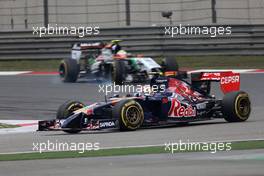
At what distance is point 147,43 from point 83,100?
24.4 ft

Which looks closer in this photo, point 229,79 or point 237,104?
point 237,104

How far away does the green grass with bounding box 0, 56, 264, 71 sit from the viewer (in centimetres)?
2517

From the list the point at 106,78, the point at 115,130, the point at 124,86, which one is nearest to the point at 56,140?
the point at 115,130

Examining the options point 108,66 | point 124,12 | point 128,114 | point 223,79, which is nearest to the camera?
point 128,114

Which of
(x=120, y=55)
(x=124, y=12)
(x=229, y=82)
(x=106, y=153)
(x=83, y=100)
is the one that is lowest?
(x=106, y=153)

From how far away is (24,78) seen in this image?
2436 cm

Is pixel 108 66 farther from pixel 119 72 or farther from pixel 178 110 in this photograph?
pixel 178 110

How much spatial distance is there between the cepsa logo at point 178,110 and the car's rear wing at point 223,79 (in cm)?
95

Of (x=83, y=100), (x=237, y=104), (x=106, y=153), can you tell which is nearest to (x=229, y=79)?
(x=237, y=104)

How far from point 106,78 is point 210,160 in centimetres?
1328

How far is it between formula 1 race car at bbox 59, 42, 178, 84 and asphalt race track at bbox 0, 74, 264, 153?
1.18ft

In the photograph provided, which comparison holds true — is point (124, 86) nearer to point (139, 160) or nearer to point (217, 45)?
point (217, 45)

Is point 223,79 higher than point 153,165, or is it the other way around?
point 223,79

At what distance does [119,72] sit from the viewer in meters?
22.1
